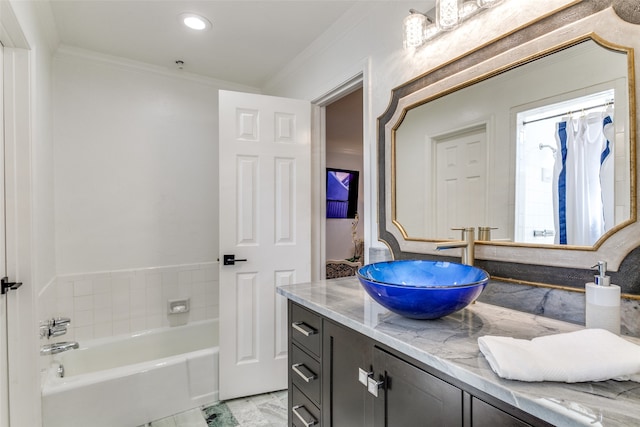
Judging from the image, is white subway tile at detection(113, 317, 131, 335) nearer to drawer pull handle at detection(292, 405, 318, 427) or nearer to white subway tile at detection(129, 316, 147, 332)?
white subway tile at detection(129, 316, 147, 332)

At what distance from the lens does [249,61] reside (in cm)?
246

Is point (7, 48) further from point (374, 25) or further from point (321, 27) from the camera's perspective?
point (374, 25)

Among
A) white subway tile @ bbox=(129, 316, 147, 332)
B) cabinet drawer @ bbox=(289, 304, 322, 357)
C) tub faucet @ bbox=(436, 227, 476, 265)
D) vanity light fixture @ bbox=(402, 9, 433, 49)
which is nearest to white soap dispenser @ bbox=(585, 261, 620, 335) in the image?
tub faucet @ bbox=(436, 227, 476, 265)

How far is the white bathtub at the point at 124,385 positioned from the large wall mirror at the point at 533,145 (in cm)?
159

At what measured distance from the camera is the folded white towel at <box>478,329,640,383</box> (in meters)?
0.57

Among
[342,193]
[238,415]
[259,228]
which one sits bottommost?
[238,415]

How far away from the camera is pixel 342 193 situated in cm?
358

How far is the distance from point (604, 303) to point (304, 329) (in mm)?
916

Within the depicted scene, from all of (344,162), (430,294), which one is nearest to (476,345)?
(430,294)

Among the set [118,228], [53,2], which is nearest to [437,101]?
[53,2]

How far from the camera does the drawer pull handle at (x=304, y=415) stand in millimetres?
1201

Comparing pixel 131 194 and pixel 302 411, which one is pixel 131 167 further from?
pixel 302 411

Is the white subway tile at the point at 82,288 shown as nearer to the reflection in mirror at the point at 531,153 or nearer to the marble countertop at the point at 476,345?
the marble countertop at the point at 476,345

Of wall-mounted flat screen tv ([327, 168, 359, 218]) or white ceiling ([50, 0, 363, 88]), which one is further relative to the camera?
wall-mounted flat screen tv ([327, 168, 359, 218])
